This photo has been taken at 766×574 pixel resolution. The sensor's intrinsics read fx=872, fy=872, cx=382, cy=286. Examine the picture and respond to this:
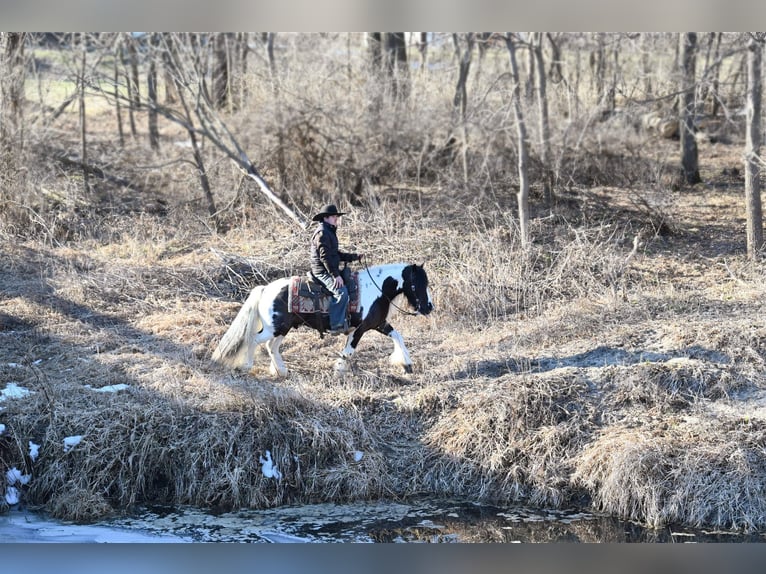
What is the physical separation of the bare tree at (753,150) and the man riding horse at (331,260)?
7771mm

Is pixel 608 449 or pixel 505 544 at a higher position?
pixel 608 449

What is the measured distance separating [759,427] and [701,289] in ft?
14.4

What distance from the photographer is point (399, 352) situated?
11125mm

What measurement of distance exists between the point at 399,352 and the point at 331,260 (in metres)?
1.75

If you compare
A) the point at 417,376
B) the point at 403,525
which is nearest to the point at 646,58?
the point at 417,376

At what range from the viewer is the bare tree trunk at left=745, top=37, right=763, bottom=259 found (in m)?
14.4

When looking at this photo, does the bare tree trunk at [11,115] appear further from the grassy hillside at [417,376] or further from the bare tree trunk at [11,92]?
the grassy hillside at [417,376]

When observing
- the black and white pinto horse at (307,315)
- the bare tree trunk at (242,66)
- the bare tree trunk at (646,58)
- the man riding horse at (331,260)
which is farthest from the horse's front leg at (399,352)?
the bare tree trunk at (646,58)

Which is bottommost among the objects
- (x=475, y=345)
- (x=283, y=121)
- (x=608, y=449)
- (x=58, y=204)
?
(x=608, y=449)

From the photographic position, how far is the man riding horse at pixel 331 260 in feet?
32.7

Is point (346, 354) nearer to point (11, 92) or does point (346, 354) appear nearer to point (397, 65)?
point (11, 92)

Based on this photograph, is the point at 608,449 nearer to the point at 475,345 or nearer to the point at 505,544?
the point at 505,544
